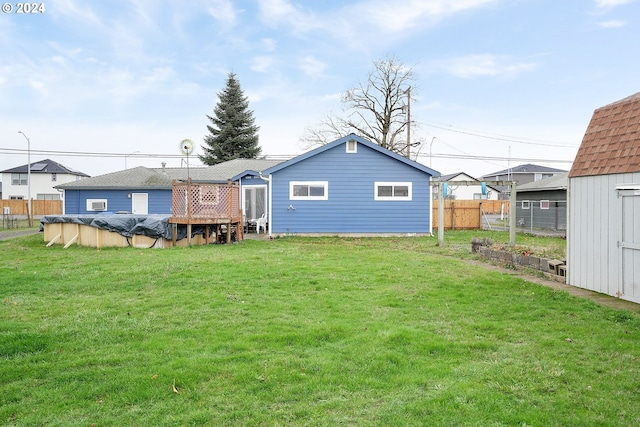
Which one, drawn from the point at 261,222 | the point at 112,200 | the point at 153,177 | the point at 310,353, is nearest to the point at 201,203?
the point at 261,222

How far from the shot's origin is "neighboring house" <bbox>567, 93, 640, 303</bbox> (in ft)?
22.4

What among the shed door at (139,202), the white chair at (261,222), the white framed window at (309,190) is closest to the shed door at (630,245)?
the white framed window at (309,190)

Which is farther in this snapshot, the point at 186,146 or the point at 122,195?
the point at 122,195

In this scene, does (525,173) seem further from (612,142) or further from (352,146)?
(612,142)

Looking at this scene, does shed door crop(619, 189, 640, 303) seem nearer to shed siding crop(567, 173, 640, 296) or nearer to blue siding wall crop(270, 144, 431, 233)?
shed siding crop(567, 173, 640, 296)

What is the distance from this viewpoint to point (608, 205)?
7266 mm

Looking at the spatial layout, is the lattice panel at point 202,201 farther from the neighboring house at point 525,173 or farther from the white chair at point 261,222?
the neighboring house at point 525,173

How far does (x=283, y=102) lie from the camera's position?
3119 cm

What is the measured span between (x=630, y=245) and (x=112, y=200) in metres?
25.0

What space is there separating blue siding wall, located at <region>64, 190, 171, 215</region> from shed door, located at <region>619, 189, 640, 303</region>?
2283 centimetres

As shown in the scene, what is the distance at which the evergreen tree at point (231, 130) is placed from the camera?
4541cm

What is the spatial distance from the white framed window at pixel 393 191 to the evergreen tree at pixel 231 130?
2810 cm

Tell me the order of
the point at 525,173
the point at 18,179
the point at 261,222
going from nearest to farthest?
the point at 261,222
the point at 18,179
the point at 525,173

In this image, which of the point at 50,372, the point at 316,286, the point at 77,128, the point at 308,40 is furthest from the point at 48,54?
the point at 50,372
